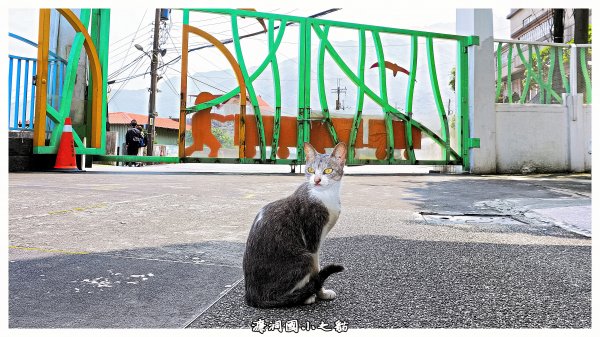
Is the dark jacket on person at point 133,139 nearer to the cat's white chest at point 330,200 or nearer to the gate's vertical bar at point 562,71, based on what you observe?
the cat's white chest at point 330,200

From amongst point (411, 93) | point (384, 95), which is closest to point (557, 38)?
point (411, 93)

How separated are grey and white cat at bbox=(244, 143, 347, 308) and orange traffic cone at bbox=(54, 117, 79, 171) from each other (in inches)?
178

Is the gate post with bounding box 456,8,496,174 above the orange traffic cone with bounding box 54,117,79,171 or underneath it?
above

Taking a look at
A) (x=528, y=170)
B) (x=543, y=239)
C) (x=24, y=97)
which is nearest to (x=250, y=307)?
(x=543, y=239)

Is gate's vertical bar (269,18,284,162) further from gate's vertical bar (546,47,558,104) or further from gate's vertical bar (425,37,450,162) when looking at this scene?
gate's vertical bar (546,47,558,104)

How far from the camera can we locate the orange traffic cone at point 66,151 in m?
5.22

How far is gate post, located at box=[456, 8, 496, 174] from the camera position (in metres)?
7.65

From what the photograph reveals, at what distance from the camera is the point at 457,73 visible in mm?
7809

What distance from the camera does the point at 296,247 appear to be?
1.31m

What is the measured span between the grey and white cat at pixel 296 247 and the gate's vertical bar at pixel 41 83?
3.51 meters

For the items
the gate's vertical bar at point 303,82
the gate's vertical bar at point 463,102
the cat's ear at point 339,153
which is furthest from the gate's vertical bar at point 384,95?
the cat's ear at point 339,153

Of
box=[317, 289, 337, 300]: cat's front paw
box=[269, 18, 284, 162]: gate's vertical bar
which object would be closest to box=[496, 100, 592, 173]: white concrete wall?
box=[269, 18, 284, 162]: gate's vertical bar
